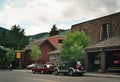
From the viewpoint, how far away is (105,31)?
152 ft

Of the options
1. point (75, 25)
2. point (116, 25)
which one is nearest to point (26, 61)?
point (75, 25)

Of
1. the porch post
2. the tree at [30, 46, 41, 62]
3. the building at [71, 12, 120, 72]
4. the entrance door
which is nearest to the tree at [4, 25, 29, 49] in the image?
the tree at [30, 46, 41, 62]

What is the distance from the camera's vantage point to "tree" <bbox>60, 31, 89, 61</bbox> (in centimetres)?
4381

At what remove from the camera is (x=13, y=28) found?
8469 cm

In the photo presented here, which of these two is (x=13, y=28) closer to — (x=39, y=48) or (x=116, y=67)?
(x=39, y=48)

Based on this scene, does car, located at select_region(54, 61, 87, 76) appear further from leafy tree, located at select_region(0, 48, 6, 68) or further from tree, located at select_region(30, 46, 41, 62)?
leafy tree, located at select_region(0, 48, 6, 68)

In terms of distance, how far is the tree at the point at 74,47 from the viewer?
43.8m

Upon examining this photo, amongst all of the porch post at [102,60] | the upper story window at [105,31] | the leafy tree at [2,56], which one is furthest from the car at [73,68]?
the leafy tree at [2,56]

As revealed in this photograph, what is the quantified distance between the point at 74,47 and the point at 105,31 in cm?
608

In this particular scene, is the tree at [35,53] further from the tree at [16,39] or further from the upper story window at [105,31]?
the upper story window at [105,31]

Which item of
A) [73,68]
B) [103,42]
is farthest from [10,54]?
[73,68]

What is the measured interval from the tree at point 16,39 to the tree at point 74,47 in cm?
3738

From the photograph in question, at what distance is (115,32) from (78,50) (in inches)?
239

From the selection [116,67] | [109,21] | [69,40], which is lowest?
[116,67]
